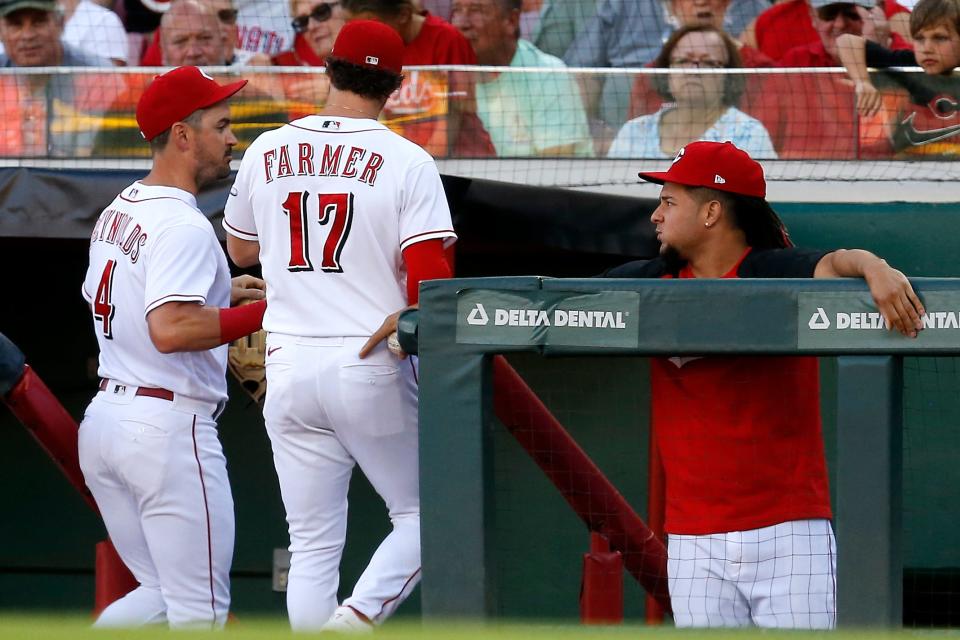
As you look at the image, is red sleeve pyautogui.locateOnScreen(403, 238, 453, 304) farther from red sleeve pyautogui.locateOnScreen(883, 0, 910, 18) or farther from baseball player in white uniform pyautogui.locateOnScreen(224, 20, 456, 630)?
red sleeve pyautogui.locateOnScreen(883, 0, 910, 18)

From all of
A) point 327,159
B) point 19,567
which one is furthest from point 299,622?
point 19,567

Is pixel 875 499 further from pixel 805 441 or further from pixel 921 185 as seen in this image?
pixel 921 185

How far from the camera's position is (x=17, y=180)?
484cm

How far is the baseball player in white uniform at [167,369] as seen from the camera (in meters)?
3.52

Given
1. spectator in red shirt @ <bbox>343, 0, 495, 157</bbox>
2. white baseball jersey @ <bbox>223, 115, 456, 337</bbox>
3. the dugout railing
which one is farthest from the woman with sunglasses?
the dugout railing

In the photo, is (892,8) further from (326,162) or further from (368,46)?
(326,162)

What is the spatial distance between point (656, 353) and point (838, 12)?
3313 mm

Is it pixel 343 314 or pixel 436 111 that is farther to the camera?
pixel 436 111

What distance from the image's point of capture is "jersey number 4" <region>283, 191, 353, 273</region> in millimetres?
3344

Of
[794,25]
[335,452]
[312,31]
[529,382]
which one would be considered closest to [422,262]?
[335,452]

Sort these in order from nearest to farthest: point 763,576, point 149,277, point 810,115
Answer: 1. point 763,576
2. point 149,277
3. point 810,115

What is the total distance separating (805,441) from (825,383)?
1.90m

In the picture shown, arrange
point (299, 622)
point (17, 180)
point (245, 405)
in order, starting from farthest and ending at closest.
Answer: point (245, 405) < point (17, 180) < point (299, 622)

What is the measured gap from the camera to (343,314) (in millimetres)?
3340
